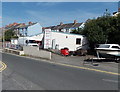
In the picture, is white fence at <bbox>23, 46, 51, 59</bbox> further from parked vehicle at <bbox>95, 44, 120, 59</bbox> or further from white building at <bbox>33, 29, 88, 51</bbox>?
white building at <bbox>33, 29, 88, 51</bbox>

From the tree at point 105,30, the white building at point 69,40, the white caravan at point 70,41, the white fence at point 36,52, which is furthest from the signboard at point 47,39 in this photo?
the tree at point 105,30

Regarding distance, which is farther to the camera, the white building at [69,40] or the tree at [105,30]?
the white building at [69,40]

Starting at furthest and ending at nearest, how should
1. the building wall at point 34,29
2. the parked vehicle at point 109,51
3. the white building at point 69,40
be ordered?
the building wall at point 34,29 → the white building at point 69,40 → the parked vehicle at point 109,51

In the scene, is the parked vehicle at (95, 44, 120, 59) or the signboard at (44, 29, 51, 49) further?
the signboard at (44, 29, 51, 49)

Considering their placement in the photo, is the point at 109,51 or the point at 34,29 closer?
the point at 109,51

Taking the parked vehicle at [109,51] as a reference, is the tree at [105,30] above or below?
above

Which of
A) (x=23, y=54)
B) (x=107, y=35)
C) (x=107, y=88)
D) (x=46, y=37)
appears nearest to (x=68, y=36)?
(x=46, y=37)

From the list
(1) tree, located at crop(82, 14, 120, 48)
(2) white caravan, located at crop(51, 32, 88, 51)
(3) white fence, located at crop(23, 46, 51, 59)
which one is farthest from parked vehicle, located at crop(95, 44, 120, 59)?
(2) white caravan, located at crop(51, 32, 88, 51)

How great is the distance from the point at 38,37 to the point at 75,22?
1450 inches

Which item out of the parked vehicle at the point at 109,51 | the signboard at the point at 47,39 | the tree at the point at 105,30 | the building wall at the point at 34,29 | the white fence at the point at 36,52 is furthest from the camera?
the building wall at the point at 34,29

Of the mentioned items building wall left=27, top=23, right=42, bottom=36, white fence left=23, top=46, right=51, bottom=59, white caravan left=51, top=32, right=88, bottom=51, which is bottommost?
white fence left=23, top=46, right=51, bottom=59

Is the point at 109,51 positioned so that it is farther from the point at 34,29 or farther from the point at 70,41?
the point at 34,29

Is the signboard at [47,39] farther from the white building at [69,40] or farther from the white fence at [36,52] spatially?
the white fence at [36,52]

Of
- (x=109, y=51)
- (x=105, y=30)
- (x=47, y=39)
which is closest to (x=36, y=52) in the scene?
(x=47, y=39)
